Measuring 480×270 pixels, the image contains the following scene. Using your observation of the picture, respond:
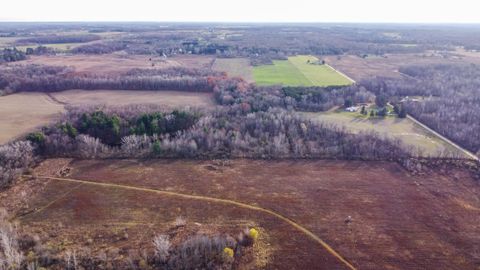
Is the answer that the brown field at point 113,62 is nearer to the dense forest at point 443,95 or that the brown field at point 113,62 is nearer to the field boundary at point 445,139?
the dense forest at point 443,95

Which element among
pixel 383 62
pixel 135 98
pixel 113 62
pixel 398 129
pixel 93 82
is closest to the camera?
pixel 398 129

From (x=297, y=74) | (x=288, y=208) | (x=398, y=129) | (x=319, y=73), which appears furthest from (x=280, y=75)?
A: (x=288, y=208)

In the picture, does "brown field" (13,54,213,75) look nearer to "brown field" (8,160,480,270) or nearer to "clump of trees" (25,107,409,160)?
"clump of trees" (25,107,409,160)

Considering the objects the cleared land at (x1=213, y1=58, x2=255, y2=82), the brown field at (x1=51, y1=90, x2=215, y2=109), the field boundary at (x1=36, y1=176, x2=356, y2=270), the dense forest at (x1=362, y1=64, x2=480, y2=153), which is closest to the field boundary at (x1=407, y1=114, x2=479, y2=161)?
the dense forest at (x1=362, y1=64, x2=480, y2=153)

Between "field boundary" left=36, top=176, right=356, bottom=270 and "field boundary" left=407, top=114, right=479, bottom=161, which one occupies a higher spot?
"field boundary" left=407, top=114, right=479, bottom=161

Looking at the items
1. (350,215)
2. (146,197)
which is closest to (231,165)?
(146,197)

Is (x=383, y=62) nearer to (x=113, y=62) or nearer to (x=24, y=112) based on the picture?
(x=113, y=62)
